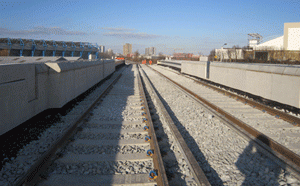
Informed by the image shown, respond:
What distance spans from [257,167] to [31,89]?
195 inches

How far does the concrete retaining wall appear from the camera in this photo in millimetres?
7312

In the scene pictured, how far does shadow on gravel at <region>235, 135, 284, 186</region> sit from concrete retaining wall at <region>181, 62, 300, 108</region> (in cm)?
348

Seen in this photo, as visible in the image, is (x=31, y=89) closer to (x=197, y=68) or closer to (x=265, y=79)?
(x=265, y=79)

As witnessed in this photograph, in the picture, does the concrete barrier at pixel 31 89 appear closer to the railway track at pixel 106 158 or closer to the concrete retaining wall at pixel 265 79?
the railway track at pixel 106 158

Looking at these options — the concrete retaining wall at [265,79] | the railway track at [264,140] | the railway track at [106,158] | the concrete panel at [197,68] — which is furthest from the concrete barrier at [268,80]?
the railway track at [106,158]

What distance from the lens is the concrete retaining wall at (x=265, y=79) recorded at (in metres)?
7.31

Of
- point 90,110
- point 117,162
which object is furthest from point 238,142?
point 90,110

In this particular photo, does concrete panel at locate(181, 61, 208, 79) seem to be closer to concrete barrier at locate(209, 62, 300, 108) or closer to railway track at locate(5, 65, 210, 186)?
concrete barrier at locate(209, 62, 300, 108)

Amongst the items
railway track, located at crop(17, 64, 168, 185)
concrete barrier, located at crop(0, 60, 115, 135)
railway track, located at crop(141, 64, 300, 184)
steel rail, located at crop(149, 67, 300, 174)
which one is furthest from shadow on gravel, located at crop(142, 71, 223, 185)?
concrete barrier, located at crop(0, 60, 115, 135)

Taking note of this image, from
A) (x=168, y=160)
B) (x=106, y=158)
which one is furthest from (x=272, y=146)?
(x=106, y=158)

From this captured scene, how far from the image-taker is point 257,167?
394 cm

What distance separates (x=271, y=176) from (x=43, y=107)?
17.6 ft

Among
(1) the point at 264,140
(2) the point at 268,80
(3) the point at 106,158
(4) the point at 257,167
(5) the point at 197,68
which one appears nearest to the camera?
(4) the point at 257,167

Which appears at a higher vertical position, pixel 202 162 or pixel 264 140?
pixel 264 140
